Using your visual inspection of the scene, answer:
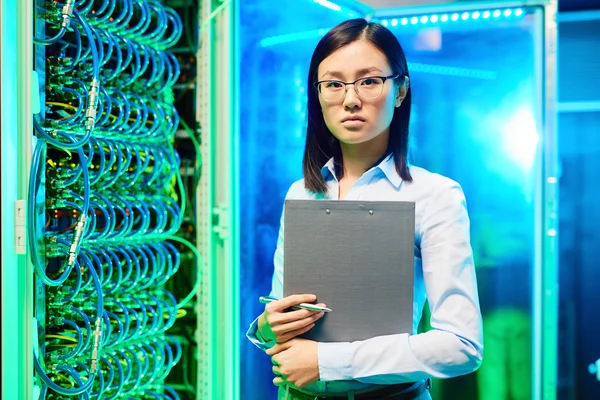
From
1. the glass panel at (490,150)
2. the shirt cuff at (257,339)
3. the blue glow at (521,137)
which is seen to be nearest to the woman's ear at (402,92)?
the shirt cuff at (257,339)

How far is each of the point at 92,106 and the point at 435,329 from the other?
4.03 ft

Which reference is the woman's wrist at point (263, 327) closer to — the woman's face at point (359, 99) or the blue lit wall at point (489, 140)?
the woman's face at point (359, 99)

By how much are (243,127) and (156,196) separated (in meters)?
A: 0.45

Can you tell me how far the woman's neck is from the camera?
5.92 feet

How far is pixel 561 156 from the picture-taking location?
429cm

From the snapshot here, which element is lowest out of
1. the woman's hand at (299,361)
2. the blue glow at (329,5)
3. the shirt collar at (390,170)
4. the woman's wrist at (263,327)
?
the woman's hand at (299,361)

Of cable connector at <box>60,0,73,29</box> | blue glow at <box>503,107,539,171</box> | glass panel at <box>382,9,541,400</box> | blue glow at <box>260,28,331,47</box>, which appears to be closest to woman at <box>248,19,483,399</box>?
blue glow at <box>260,28,331,47</box>

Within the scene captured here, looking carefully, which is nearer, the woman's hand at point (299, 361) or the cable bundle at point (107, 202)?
the woman's hand at point (299, 361)

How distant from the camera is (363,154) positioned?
5.95 feet

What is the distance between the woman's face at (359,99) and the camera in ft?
5.68

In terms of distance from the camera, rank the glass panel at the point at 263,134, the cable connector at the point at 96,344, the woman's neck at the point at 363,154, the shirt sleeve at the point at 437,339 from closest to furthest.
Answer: the shirt sleeve at the point at 437,339 → the woman's neck at the point at 363,154 → the cable connector at the point at 96,344 → the glass panel at the point at 263,134

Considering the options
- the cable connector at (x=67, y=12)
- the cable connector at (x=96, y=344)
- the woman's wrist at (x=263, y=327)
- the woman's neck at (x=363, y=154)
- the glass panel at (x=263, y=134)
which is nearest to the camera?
the woman's wrist at (x=263, y=327)

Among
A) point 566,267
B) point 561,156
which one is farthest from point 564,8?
point 566,267

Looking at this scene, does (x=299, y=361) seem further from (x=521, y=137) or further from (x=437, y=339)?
(x=521, y=137)
